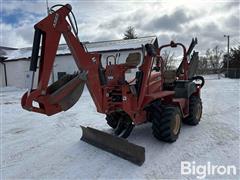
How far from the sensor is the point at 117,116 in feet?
20.9

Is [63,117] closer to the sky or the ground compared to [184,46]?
closer to the ground

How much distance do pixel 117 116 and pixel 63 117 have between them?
133 inches

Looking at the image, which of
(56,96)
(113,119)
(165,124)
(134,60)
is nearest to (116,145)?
(165,124)

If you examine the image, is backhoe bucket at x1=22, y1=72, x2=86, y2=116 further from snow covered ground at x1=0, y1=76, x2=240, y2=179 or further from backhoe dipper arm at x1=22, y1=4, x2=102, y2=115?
snow covered ground at x1=0, y1=76, x2=240, y2=179

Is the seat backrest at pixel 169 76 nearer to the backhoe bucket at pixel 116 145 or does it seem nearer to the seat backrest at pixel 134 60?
the seat backrest at pixel 134 60

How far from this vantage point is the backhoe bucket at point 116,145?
190 inches

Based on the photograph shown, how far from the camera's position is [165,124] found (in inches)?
219

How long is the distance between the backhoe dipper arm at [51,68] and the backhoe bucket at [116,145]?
1.03 m

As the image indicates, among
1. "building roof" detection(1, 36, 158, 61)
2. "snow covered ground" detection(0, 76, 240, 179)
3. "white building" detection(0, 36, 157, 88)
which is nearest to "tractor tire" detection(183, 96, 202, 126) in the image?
"snow covered ground" detection(0, 76, 240, 179)

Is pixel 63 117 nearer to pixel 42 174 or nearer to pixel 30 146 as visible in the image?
pixel 30 146

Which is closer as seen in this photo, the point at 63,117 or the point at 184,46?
the point at 184,46

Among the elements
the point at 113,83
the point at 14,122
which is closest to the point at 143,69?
the point at 113,83

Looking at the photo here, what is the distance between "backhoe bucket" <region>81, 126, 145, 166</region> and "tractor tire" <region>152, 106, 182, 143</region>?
0.90m

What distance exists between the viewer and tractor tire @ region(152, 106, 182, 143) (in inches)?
220
